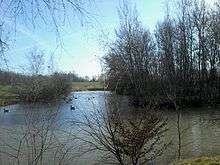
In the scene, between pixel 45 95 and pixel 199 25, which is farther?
pixel 199 25

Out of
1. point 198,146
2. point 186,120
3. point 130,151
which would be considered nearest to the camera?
point 130,151

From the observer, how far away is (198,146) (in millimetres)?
16578

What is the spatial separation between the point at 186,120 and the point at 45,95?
18.0m

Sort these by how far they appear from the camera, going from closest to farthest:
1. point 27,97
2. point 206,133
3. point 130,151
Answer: point 27,97
point 130,151
point 206,133

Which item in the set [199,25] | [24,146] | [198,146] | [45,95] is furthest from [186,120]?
[199,25]

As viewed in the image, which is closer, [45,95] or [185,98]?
[45,95]

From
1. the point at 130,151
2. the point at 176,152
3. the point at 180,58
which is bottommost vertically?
the point at 176,152

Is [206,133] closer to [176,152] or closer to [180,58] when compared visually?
[176,152]

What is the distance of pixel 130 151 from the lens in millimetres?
8883

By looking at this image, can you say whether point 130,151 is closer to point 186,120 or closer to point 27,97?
point 27,97

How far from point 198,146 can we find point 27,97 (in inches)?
413

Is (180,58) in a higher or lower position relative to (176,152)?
higher

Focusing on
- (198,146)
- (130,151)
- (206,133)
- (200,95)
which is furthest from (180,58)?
(130,151)

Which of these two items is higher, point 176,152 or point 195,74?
point 195,74
